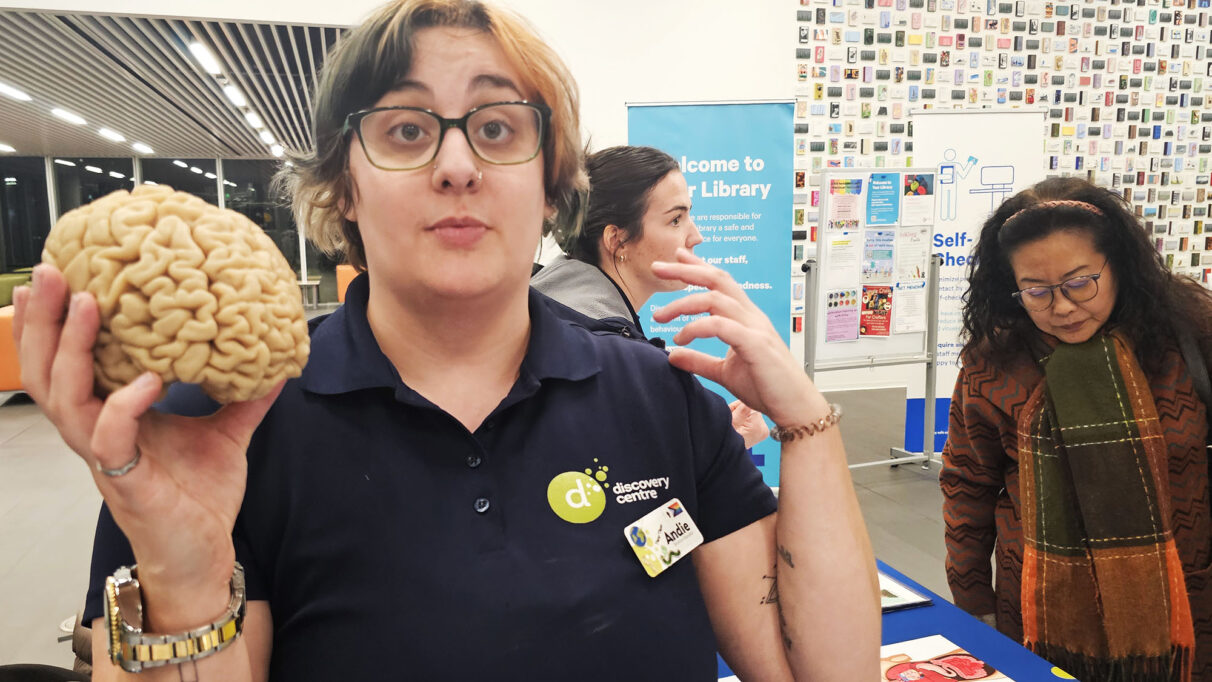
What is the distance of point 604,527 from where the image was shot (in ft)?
2.95

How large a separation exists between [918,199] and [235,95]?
8894 millimetres

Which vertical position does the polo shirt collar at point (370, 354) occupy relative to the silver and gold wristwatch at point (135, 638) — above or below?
above

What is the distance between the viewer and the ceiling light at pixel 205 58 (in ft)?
23.5

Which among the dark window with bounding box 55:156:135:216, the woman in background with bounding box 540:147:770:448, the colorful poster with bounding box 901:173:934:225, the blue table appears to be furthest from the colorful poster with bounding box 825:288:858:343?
the dark window with bounding box 55:156:135:216

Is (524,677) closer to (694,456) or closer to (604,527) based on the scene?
(604,527)

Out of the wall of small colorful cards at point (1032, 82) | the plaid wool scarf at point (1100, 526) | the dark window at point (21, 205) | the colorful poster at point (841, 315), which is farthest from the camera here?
the dark window at point (21, 205)

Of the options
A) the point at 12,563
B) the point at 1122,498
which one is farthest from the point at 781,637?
the point at 12,563

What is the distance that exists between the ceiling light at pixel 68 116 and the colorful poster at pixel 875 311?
39.0 feet

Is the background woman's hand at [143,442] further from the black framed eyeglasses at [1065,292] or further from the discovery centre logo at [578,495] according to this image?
the black framed eyeglasses at [1065,292]

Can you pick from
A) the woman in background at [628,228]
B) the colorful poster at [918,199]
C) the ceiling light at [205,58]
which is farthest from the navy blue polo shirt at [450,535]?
the ceiling light at [205,58]

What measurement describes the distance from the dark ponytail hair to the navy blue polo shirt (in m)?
1.30

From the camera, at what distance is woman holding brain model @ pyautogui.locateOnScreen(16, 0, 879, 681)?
2.41ft

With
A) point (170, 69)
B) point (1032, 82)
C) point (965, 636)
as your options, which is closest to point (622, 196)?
point (965, 636)

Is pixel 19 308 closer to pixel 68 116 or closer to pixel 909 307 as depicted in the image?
pixel 909 307
